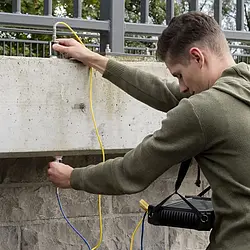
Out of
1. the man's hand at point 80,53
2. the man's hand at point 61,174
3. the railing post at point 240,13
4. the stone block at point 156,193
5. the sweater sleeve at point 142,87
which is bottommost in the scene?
the stone block at point 156,193

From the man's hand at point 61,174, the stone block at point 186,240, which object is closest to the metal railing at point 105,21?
the man's hand at point 61,174

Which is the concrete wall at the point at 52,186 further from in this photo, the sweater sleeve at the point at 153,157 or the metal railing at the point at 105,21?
the sweater sleeve at the point at 153,157

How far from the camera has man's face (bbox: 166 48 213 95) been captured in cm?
269

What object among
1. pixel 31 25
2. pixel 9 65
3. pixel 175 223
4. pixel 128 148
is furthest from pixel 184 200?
pixel 31 25

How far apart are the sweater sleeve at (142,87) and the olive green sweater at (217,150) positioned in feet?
2.17

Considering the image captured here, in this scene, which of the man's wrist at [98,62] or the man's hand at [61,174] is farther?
the man's wrist at [98,62]

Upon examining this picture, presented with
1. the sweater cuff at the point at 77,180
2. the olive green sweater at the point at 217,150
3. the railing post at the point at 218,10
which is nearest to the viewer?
the olive green sweater at the point at 217,150

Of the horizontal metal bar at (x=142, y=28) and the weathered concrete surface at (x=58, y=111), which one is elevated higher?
the horizontal metal bar at (x=142, y=28)

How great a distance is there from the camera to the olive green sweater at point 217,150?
2521 millimetres

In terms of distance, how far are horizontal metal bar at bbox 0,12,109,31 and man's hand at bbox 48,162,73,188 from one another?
77cm

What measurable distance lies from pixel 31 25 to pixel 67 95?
17.6 inches

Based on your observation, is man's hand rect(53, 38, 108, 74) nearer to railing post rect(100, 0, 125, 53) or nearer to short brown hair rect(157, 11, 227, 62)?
railing post rect(100, 0, 125, 53)

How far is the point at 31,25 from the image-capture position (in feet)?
11.4

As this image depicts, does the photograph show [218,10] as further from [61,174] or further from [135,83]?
[61,174]
